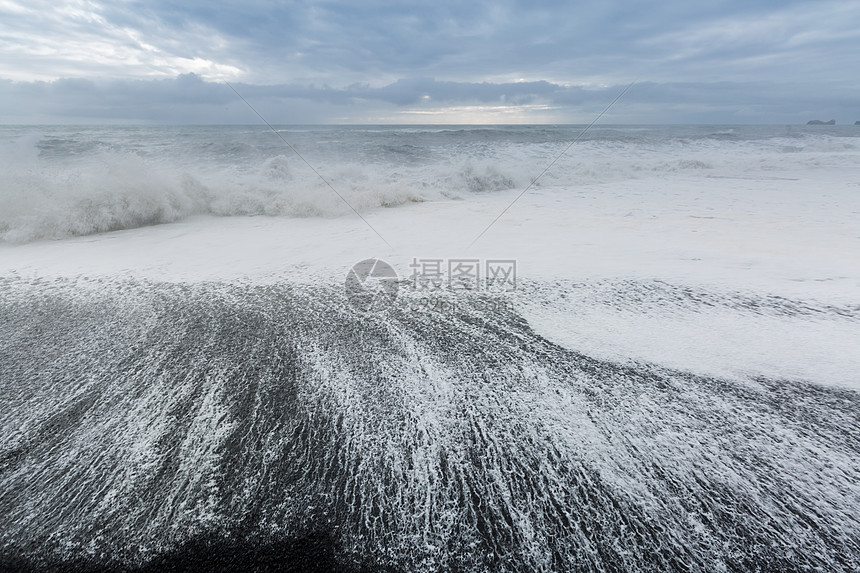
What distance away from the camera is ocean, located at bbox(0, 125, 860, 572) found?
3.05 feet

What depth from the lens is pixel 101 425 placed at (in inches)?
51.7

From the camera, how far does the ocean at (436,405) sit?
930 mm

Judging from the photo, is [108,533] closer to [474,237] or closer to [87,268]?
[87,268]

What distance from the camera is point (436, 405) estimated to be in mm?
1389

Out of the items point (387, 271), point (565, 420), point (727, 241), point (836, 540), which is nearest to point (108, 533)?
point (565, 420)
